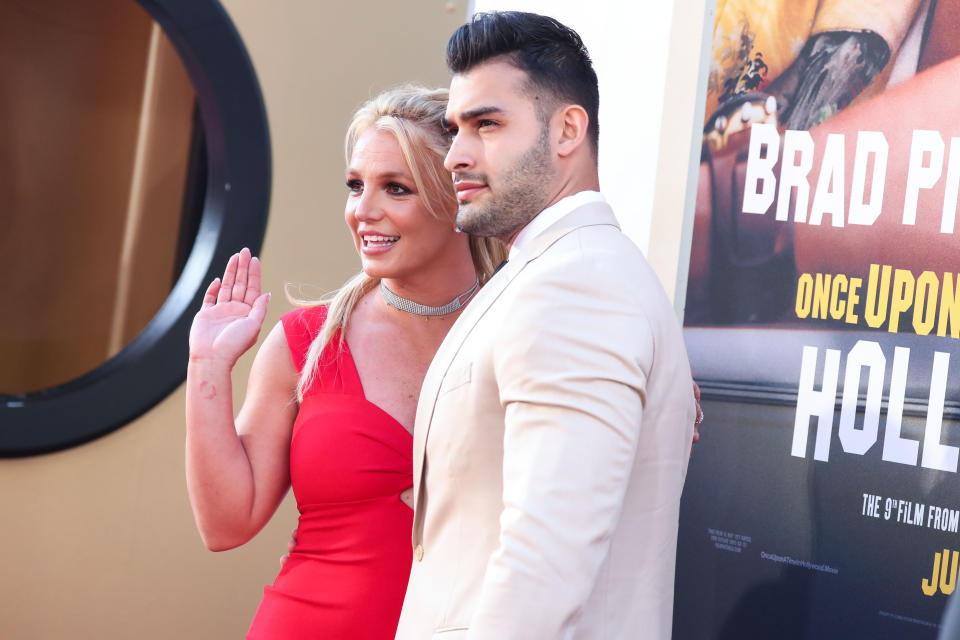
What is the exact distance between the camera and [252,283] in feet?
6.66

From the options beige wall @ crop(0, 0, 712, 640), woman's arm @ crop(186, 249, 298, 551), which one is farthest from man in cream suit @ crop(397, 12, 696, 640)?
beige wall @ crop(0, 0, 712, 640)

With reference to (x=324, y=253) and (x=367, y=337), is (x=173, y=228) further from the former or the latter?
(x=367, y=337)

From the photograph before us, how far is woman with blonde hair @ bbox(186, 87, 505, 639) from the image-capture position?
1.88 metres

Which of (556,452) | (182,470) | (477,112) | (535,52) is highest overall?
(535,52)

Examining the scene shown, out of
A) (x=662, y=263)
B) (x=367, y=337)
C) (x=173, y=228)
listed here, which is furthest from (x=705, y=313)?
(x=173, y=228)

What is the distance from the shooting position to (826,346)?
223cm

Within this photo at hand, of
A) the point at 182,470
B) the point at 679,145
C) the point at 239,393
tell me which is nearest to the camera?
the point at 679,145

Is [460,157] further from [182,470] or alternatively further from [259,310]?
[182,470]

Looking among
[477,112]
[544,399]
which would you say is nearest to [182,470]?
[477,112]

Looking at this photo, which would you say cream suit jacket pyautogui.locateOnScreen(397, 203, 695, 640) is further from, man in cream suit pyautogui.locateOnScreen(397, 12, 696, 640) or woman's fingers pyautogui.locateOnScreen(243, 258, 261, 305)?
woman's fingers pyautogui.locateOnScreen(243, 258, 261, 305)

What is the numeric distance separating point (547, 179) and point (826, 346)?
3.46 ft

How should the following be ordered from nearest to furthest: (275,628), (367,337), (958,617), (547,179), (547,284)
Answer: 1. (958,617)
2. (547,284)
3. (547,179)
4. (275,628)
5. (367,337)

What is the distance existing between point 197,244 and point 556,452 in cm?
207

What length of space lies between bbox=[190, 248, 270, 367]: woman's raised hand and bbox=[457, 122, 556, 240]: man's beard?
0.58 metres
